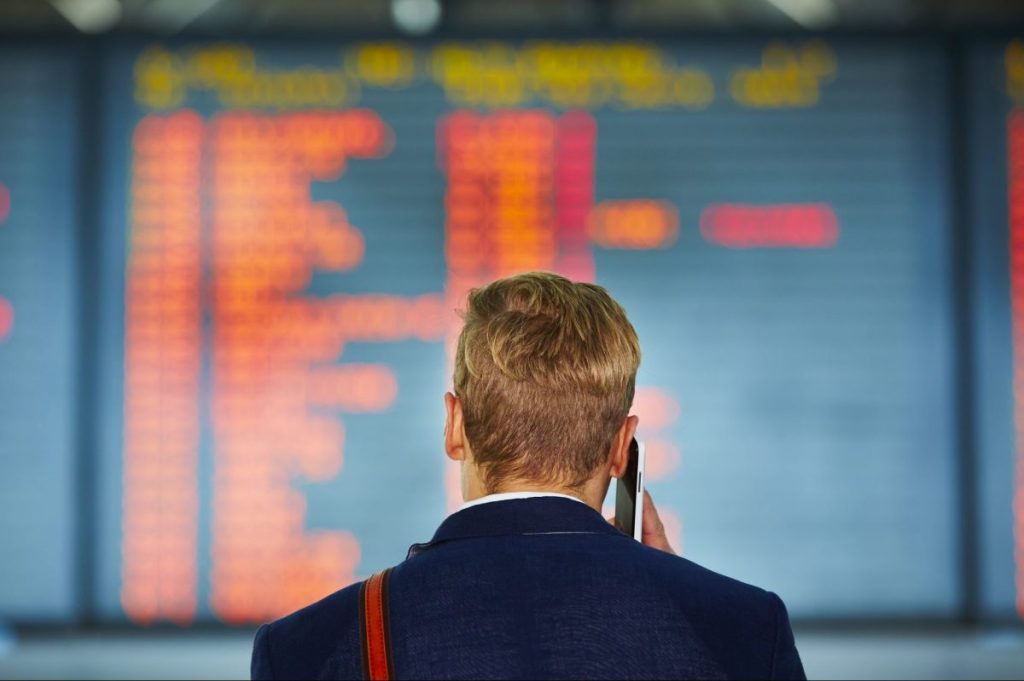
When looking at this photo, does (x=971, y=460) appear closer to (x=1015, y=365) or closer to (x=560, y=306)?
(x=1015, y=365)

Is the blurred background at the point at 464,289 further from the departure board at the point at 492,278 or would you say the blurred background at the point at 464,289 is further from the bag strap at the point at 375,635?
the bag strap at the point at 375,635

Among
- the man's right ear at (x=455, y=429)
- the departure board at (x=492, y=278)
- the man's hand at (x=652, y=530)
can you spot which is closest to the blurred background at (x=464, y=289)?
the departure board at (x=492, y=278)

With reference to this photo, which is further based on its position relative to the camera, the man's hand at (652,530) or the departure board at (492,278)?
the departure board at (492,278)

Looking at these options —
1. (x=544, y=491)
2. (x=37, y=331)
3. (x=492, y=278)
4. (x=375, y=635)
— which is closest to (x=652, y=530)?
(x=544, y=491)

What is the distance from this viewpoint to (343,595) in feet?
2.19

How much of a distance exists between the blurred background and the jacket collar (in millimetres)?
1643

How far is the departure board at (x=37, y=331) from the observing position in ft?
7.60

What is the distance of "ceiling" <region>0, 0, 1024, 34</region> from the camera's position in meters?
2.44

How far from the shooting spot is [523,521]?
69 centimetres

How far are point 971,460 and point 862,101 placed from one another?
2.67 feet

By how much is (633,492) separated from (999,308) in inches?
70.3

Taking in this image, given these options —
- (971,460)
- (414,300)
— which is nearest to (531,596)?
(414,300)

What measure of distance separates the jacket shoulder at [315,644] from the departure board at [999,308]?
199 centimetres

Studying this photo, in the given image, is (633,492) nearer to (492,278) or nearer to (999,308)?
(492,278)
